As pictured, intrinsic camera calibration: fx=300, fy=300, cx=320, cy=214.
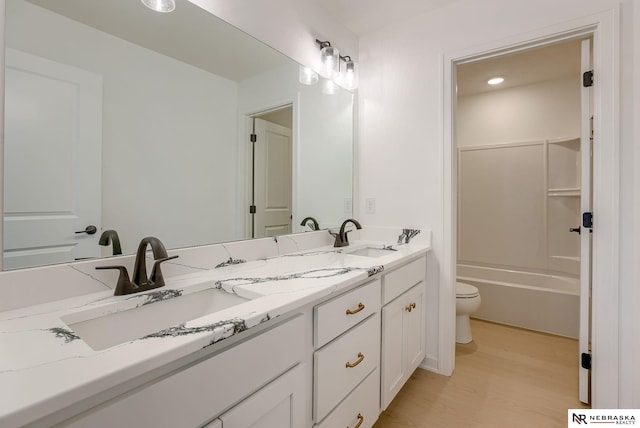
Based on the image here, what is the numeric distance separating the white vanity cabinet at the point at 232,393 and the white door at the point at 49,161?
2.07 ft

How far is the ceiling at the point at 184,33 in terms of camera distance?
0.98m

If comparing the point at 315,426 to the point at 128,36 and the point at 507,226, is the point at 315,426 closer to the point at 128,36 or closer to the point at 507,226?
the point at 128,36

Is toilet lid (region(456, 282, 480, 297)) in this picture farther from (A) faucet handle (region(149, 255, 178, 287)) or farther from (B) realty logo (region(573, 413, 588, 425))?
(A) faucet handle (region(149, 255, 178, 287))

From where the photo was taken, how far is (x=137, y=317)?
34.9 inches

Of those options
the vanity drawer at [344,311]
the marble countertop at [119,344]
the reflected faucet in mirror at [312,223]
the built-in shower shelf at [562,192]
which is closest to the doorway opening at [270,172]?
the reflected faucet in mirror at [312,223]

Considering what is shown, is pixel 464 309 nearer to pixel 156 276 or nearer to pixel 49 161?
pixel 156 276

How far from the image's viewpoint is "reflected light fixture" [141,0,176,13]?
3.66 ft

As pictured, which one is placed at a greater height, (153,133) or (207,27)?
(207,27)

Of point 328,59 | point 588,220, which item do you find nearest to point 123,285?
point 328,59

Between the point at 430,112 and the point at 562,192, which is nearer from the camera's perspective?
the point at 430,112

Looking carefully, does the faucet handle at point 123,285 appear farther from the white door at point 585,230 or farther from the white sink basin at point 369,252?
the white door at point 585,230

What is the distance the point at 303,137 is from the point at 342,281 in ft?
3.54

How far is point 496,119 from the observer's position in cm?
325

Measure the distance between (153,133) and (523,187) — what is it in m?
3.34
